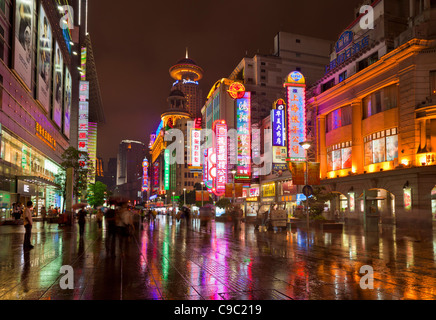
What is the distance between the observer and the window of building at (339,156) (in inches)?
1598

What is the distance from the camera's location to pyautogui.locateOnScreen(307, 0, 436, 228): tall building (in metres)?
30.7

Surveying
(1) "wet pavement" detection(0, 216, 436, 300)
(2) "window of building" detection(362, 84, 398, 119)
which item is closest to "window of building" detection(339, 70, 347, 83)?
(2) "window of building" detection(362, 84, 398, 119)

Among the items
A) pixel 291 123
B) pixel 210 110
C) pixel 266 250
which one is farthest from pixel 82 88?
pixel 266 250

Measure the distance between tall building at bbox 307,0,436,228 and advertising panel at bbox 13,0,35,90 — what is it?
32.2m

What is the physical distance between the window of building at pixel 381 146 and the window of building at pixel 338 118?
4056mm

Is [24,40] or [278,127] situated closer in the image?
[24,40]

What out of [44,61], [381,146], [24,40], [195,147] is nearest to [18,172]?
[24,40]

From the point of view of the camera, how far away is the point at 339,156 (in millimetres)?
42062

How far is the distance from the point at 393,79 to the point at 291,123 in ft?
39.8

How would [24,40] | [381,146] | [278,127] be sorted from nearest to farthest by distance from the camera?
[381,146] → [24,40] → [278,127]

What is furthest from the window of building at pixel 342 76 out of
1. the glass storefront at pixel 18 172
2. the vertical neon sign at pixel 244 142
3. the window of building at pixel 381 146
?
the glass storefront at pixel 18 172

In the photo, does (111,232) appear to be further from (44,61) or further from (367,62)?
(44,61)

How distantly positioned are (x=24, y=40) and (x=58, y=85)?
67.3 ft

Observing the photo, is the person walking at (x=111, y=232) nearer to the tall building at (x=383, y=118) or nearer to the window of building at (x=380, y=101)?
the tall building at (x=383, y=118)
